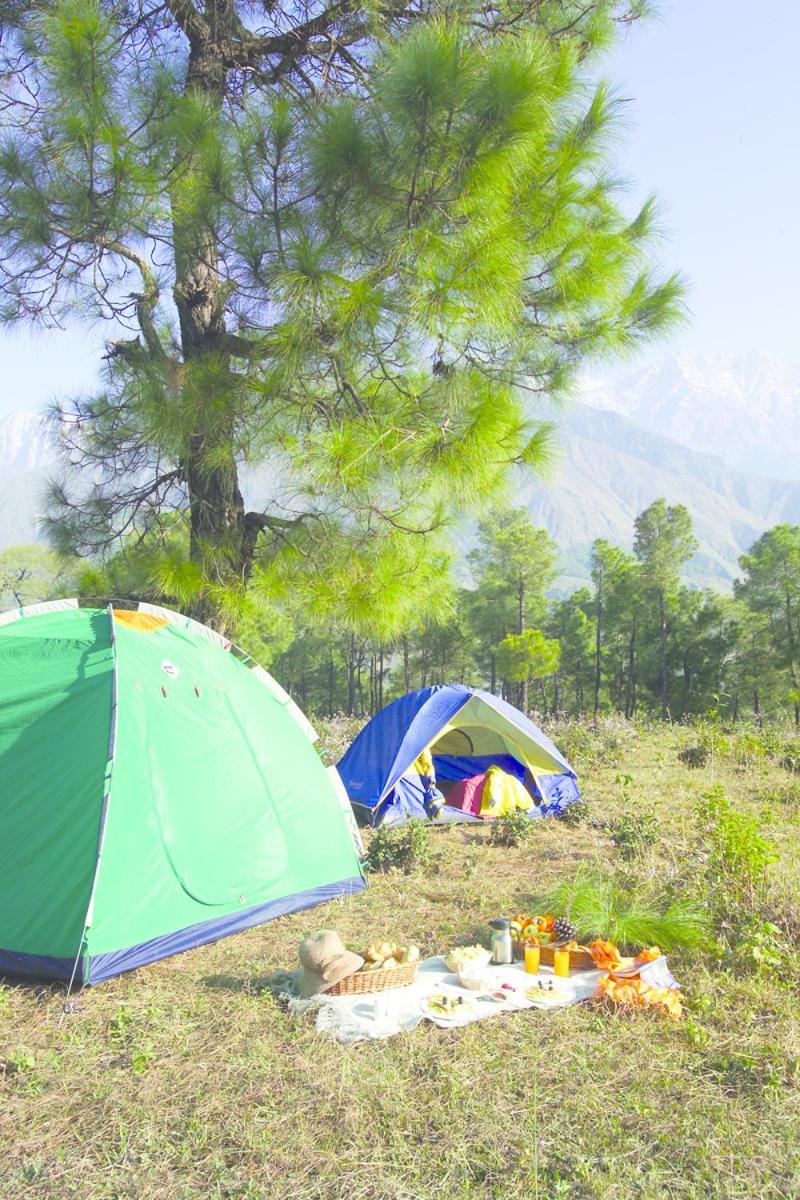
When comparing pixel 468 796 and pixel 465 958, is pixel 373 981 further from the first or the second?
pixel 468 796

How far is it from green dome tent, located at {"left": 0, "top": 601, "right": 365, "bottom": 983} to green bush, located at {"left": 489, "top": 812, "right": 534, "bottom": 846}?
5.66 feet

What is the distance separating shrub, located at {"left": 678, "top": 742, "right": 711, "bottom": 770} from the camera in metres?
10.2

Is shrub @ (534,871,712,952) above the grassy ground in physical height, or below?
above

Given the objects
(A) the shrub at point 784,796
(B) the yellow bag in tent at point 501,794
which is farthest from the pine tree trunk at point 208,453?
(A) the shrub at point 784,796

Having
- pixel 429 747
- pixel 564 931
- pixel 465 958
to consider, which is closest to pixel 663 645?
pixel 429 747

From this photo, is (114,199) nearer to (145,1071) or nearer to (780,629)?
(145,1071)

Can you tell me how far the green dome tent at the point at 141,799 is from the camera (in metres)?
4.20

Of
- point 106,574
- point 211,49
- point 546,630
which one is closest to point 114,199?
point 211,49

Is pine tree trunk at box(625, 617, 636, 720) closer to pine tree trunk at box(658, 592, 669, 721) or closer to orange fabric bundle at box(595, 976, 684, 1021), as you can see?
pine tree trunk at box(658, 592, 669, 721)

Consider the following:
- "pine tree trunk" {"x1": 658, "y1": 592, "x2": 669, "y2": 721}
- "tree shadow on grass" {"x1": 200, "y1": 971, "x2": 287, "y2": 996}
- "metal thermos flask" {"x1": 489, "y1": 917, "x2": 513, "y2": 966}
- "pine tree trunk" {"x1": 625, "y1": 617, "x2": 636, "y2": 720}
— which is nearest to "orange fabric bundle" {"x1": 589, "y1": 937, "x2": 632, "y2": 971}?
"metal thermos flask" {"x1": 489, "y1": 917, "x2": 513, "y2": 966}

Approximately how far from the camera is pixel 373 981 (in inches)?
155

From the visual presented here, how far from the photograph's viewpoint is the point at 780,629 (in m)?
32.2

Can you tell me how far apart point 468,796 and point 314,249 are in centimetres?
500

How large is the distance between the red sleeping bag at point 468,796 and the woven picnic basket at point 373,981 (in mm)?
3886
